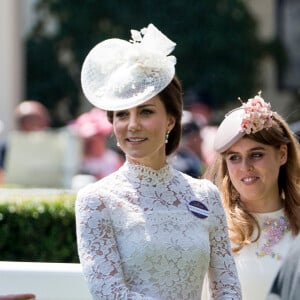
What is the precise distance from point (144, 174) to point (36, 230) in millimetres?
3219

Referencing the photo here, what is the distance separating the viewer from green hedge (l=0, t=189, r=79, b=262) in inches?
282

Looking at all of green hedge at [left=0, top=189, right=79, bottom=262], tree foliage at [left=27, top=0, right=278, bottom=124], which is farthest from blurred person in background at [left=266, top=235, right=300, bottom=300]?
tree foliage at [left=27, top=0, right=278, bottom=124]

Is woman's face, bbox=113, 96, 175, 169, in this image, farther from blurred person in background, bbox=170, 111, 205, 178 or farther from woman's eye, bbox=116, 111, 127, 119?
blurred person in background, bbox=170, 111, 205, 178

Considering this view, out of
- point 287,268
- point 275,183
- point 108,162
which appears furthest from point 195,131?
point 287,268

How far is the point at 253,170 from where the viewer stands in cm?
478

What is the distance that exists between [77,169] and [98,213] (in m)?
6.91

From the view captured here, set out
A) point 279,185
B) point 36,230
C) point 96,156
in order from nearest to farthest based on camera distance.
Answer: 1. point 279,185
2. point 36,230
3. point 96,156

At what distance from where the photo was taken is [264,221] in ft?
15.8

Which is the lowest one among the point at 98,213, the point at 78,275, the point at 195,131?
the point at 195,131

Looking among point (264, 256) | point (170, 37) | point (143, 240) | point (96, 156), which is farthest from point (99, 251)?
point (170, 37)

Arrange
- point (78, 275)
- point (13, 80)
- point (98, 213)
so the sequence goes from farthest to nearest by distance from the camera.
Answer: point (13, 80), point (78, 275), point (98, 213)

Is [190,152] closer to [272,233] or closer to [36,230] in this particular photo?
[36,230]

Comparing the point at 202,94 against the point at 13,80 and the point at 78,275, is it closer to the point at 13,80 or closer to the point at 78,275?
the point at 13,80

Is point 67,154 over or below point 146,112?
below
